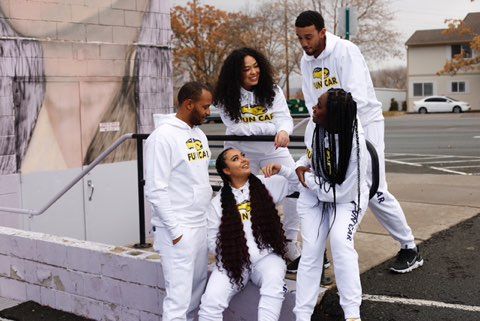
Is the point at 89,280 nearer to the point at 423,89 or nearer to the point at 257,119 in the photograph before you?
the point at 257,119

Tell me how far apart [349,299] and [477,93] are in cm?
4935

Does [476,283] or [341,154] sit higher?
[341,154]

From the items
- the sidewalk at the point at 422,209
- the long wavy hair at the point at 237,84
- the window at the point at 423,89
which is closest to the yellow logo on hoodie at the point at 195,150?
the long wavy hair at the point at 237,84

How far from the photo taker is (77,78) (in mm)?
8898

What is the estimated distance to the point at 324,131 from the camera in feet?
13.1

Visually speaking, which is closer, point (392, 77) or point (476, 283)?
point (476, 283)

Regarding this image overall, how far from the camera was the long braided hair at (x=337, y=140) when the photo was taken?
12.7 ft

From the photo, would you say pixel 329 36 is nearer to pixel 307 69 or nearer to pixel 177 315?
pixel 307 69

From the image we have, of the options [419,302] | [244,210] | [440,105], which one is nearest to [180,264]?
[244,210]

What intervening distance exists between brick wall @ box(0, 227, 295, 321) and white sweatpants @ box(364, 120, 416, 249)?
1.06 meters

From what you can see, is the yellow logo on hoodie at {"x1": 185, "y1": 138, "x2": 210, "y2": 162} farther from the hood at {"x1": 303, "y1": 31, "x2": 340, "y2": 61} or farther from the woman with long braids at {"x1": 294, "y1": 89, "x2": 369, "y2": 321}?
the hood at {"x1": 303, "y1": 31, "x2": 340, "y2": 61}

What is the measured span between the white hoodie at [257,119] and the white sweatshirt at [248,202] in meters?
0.47

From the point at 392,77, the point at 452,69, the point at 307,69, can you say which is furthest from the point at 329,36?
the point at 392,77

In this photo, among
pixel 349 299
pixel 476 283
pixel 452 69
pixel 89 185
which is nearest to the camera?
pixel 349 299
